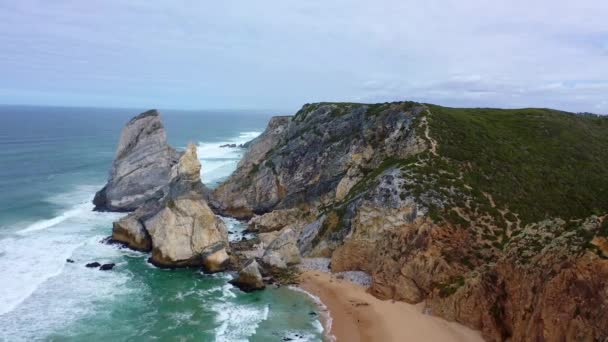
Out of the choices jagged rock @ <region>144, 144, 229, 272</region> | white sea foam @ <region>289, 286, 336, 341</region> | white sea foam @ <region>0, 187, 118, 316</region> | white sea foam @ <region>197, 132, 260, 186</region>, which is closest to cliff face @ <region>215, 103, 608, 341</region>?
white sea foam @ <region>289, 286, 336, 341</region>

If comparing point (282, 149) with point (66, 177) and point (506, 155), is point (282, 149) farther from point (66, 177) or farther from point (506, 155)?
point (66, 177)

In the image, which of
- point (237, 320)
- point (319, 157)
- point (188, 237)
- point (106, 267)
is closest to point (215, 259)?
point (188, 237)

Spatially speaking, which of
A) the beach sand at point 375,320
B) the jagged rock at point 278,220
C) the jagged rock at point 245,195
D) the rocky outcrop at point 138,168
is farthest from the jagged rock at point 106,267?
the jagged rock at point 245,195

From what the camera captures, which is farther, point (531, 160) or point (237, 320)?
point (531, 160)

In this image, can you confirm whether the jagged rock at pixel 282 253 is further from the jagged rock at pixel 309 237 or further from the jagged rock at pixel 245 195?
the jagged rock at pixel 245 195

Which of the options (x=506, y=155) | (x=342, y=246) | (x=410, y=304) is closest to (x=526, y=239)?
(x=410, y=304)

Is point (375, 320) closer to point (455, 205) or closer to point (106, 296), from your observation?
point (455, 205)
